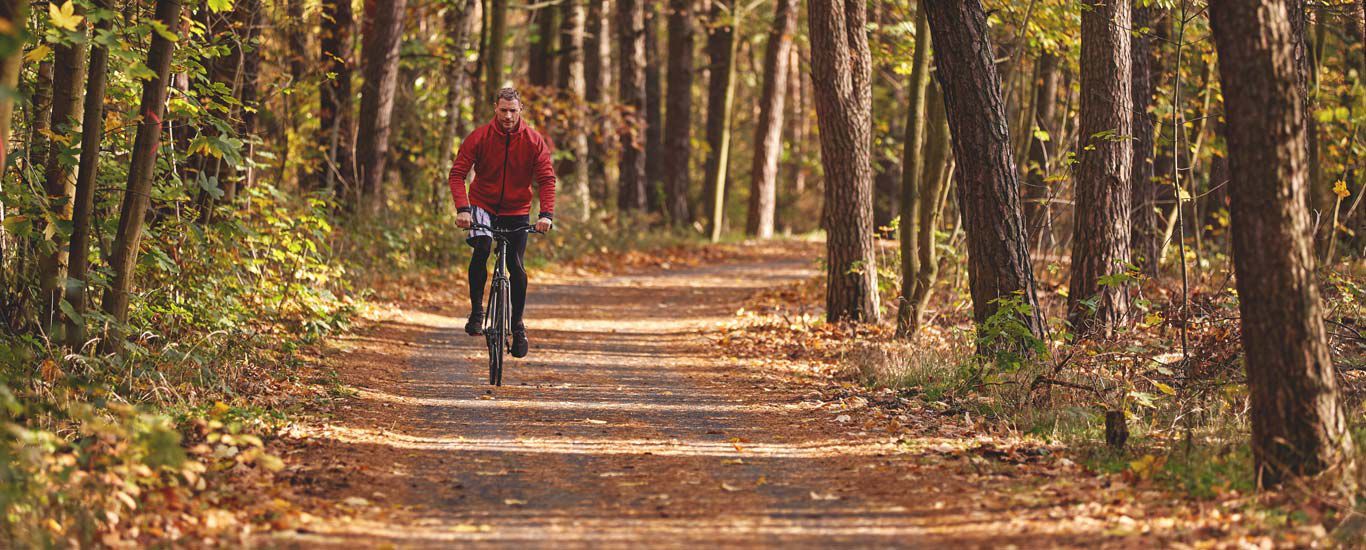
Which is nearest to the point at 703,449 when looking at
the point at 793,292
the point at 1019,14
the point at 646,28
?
the point at 1019,14

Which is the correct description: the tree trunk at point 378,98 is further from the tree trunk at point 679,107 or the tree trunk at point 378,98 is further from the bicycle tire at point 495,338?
the tree trunk at point 679,107

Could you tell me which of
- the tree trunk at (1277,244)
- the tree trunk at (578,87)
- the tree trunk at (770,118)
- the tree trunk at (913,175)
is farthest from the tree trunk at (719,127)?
the tree trunk at (1277,244)

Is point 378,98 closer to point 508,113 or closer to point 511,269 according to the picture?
point 511,269

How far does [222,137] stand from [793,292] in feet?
33.7

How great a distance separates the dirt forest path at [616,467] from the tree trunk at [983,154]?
1822 millimetres

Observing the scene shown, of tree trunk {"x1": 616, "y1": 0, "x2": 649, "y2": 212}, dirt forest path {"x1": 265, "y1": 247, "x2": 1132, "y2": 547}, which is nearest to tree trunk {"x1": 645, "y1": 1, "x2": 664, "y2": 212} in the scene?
tree trunk {"x1": 616, "y1": 0, "x2": 649, "y2": 212}

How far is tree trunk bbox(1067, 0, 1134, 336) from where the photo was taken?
1123cm

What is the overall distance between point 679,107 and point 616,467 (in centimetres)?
2107

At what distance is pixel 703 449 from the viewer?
7.32 m

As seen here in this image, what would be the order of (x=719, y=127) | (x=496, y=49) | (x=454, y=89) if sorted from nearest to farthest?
(x=496, y=49)
(x=454, y=89)
(x=719, y=127)

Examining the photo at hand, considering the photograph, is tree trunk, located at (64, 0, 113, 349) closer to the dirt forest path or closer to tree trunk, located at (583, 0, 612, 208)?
the dirt forest path

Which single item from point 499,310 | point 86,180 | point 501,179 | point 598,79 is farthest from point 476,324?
point 598,79

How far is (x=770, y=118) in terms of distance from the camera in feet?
91.5

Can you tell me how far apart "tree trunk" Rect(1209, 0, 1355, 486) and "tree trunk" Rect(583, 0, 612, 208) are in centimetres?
1951
